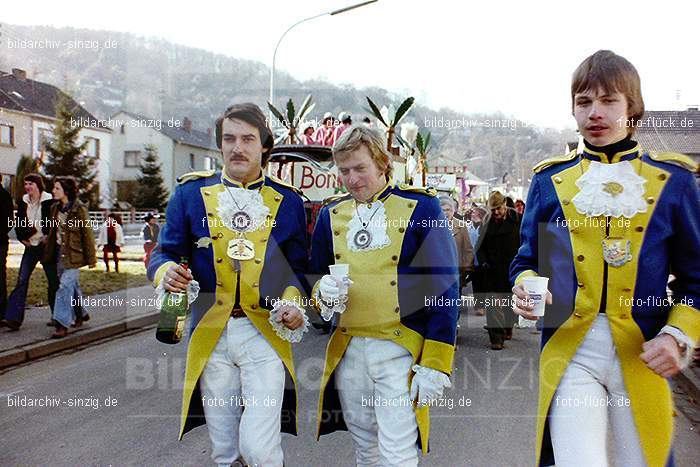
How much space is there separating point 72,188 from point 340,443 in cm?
576

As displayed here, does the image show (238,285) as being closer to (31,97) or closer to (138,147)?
(31,97)

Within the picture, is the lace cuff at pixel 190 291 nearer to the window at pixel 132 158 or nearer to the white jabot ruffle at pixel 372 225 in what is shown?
the white jabot ruffle at pixel 372 225

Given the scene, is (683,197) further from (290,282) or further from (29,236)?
(29,236)

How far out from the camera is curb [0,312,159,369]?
7.26 meters

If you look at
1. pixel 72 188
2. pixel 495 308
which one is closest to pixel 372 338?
pixel 495 308

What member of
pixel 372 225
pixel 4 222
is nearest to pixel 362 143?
pixel 372 225

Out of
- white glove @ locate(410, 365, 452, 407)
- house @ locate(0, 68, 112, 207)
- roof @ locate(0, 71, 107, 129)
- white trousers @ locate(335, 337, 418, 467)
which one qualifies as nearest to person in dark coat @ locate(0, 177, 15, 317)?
white trousers @ locate(335, 337, 418, 467)

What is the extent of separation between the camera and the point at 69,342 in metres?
8.20

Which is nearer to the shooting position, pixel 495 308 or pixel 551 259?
pixel 551 259

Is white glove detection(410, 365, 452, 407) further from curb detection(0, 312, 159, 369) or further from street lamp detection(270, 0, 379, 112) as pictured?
street lamp detection(270, 0, 379, 112)

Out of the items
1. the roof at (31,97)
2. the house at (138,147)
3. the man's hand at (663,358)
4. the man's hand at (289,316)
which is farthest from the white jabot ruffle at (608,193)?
the house at (138,147)

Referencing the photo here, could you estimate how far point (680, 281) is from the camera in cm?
237

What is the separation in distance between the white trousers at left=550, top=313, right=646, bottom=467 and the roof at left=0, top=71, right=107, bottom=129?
39131 millimetres

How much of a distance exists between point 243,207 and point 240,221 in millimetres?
75
